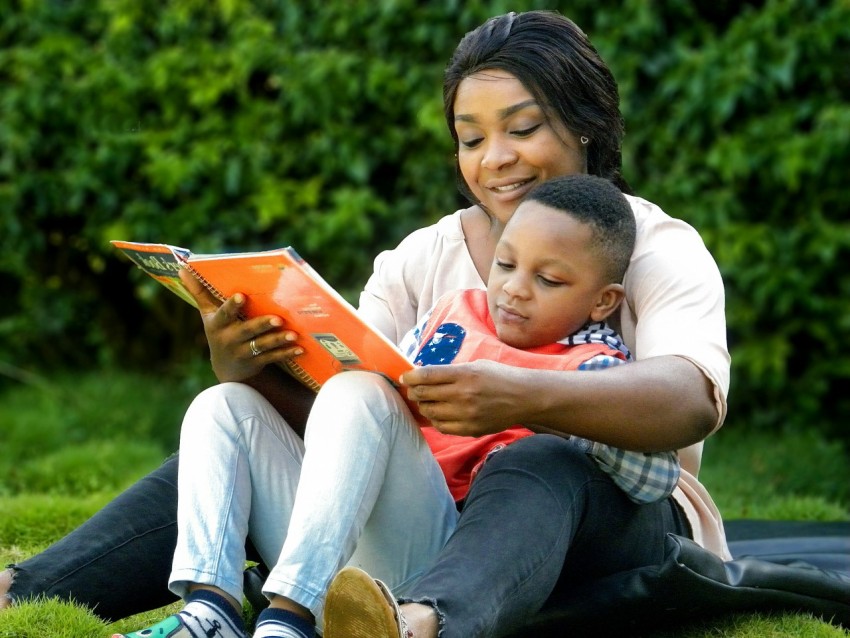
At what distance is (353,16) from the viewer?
5.41 m

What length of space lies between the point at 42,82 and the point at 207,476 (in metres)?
3.98

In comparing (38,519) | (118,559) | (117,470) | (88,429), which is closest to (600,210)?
(118,559)

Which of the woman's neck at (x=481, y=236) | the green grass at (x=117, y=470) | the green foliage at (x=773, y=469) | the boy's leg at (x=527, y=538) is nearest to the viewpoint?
the boy's leg at (x=527, y=538)

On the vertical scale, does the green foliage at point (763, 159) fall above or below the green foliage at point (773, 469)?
above

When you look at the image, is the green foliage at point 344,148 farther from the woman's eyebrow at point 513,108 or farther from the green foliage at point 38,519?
the woman's eyebrow at point 513,108

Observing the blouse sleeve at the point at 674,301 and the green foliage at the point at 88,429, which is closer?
the blouse sleeve at the point at 674,301

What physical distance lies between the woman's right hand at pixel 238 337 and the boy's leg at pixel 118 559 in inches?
15.5

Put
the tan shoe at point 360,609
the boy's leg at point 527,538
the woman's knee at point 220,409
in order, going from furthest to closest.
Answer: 1. the woman's knee at point 220,409
2. the boy's leg at point 527,538
3. the tan shoe at point 360,609

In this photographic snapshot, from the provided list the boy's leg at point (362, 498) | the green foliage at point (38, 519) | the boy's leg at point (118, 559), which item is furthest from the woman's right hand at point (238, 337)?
the green foliage at point (38, 519)

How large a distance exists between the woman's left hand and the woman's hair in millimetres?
824

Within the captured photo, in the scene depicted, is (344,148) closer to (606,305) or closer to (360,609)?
(606,305)

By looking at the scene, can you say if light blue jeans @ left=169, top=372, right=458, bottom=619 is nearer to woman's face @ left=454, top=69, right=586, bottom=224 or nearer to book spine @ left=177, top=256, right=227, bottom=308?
book spine @ left=177, top=256, right=227, bottom=308

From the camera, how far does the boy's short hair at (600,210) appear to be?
8.25ft

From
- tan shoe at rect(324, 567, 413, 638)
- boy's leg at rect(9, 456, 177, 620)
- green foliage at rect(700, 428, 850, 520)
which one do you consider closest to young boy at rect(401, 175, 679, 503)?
tan shoe at rect(324, 567, 413, 638)
